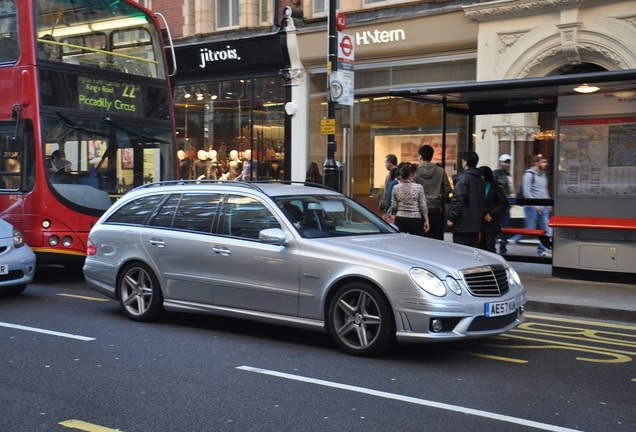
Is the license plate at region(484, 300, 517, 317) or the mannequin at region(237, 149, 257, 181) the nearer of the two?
the license plate at region(484, 300, 517, 317)

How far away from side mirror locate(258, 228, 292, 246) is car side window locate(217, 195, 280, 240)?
27cm

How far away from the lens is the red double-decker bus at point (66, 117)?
11438 mm

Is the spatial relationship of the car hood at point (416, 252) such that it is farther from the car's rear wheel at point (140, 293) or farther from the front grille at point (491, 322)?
the car's rear wheel at point (140, 293)

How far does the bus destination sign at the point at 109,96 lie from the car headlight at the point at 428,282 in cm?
715

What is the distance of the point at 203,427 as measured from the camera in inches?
201

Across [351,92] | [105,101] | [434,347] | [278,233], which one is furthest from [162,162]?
[434,347]

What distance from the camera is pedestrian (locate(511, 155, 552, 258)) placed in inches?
529

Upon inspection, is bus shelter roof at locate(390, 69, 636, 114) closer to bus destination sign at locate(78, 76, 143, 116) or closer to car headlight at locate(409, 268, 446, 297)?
bus destination sign at locate(78, 76, 143, 116)

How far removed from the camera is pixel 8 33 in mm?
11625

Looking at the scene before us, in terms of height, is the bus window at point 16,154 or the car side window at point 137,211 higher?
the bus window at point 16,154

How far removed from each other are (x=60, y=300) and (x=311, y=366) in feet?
16.3

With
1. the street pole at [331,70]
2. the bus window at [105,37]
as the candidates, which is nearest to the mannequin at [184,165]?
the bus window at [105,37]

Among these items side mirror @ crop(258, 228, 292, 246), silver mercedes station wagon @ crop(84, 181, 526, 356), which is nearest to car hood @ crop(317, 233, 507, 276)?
silver mercedes station wagon @ crop(84, 181, 526, 356)

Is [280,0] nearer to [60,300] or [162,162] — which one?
[162,162]
